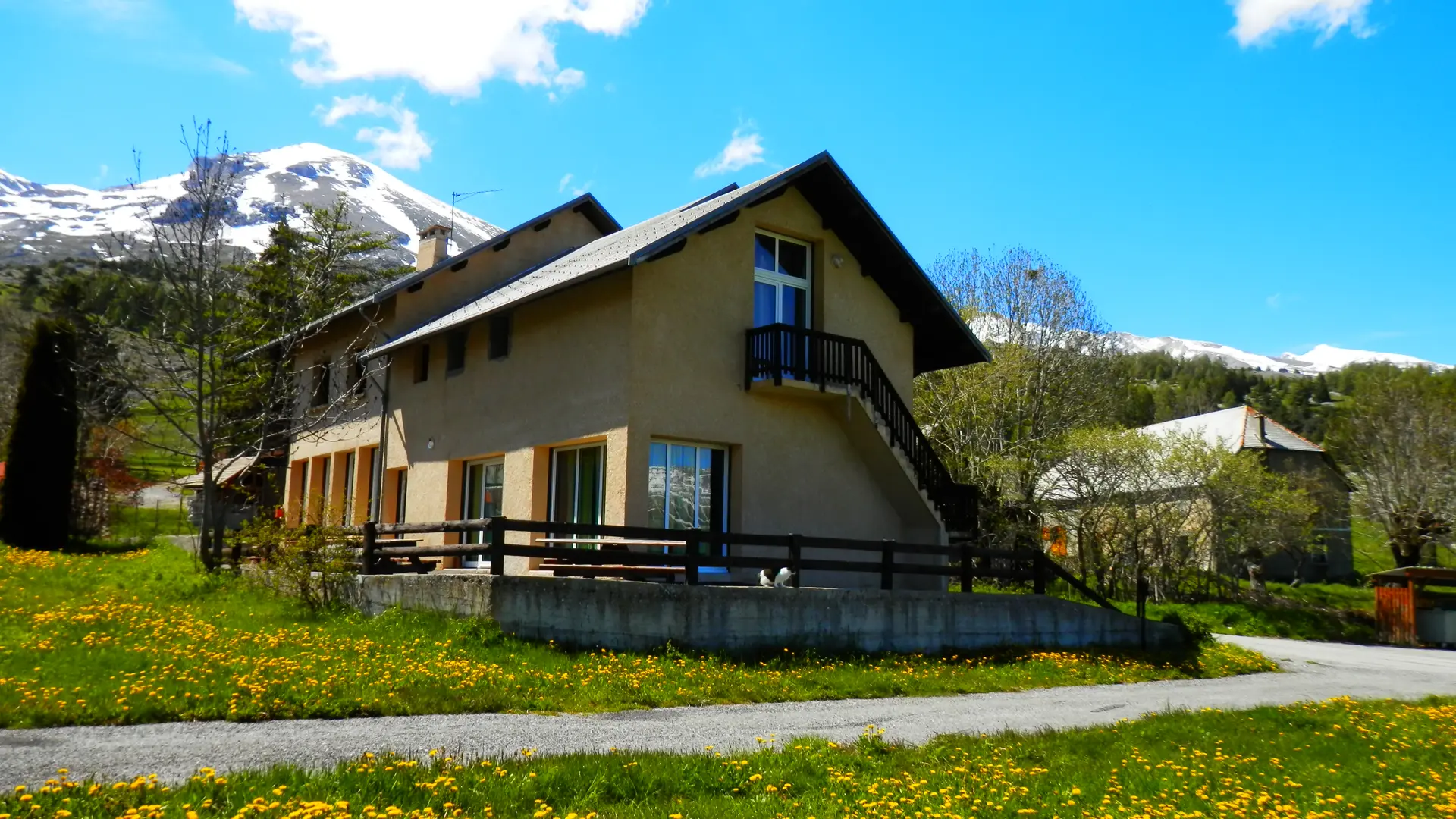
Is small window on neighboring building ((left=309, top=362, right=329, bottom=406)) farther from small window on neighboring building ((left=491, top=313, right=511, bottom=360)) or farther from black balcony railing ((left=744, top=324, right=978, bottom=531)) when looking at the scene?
black balcony railing ((left=744, top=324, right=978, bottom=531))

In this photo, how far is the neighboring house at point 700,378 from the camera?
1683cm

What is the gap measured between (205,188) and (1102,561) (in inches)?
957

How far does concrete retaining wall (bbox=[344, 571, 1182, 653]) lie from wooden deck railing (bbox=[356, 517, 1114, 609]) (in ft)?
1.27

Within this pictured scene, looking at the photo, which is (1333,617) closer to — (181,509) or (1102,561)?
(1102,561)

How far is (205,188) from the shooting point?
1934 centimetres

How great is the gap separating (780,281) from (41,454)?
2209 centimetres

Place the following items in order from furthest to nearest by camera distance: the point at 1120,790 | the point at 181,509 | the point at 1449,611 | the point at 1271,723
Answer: the point at 181,509 < the point at 1449,611 < the point at 1271,723 < the point at 1120,790

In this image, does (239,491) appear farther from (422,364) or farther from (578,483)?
(578,483)

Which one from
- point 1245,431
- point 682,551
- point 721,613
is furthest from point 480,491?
point 1245,431

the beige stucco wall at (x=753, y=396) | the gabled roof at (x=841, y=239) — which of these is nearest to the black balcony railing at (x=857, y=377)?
the beige stucco wall at (x=753, y=396)

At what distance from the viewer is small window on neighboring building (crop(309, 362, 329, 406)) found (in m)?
27.4

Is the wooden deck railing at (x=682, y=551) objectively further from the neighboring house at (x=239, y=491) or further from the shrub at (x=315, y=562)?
the neighboring house at (x=239, y=491)

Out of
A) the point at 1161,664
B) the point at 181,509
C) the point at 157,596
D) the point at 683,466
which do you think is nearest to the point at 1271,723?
the point at 1161,664

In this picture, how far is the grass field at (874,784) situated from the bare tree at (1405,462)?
3514 centimetres
